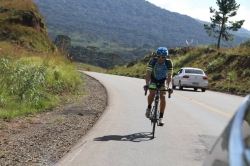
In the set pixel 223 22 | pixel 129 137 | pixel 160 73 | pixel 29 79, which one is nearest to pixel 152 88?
pixel 160 73

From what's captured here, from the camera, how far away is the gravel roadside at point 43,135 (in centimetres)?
601

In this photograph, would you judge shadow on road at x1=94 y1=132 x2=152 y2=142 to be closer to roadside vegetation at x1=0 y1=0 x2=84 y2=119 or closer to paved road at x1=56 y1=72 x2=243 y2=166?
paved road at x1=56 y1=72 x2=243 y2=166

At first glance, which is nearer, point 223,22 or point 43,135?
point 43,135

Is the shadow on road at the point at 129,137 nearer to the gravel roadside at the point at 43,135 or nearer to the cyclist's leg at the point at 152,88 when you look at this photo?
the gravel roadside at the point at 43,135

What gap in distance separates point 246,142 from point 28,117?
27.3 feet

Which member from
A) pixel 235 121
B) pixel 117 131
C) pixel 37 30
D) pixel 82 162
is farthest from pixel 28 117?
pixel 37 30

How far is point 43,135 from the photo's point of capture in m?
7.79

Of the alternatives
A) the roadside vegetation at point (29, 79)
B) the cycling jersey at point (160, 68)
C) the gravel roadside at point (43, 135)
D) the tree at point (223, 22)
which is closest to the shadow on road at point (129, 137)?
the gravel roadside at point (43, 135)

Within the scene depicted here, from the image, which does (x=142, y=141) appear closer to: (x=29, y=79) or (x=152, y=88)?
(x=152, y=88)

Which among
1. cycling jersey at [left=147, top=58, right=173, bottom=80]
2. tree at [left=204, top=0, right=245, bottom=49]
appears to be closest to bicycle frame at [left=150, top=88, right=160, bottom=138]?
cycling jersey at [left=147, top=58, right=173, bottom=80]

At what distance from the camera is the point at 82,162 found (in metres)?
5.93

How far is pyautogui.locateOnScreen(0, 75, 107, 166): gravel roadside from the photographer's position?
237 inches

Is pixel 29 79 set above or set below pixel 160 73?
below

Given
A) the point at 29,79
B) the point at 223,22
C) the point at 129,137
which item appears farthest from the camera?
the point at 223,22
